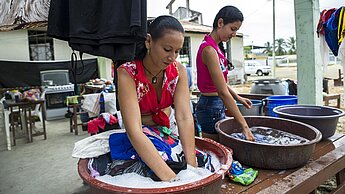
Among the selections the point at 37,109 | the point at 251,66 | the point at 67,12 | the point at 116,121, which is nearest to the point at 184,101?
the point at 67,12

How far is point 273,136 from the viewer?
183 cm

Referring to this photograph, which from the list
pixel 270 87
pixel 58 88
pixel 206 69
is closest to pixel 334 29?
pixel 270 87

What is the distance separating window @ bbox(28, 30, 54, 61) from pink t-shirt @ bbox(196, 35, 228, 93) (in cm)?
665

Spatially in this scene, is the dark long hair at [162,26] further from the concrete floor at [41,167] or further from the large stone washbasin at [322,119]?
the concrete floor at [41,167]

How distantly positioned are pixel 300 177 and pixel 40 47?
780 centimetres

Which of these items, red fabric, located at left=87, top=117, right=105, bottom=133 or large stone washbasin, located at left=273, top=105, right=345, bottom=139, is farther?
red fabric, located at left=87, top=117, right=105, bottom=133

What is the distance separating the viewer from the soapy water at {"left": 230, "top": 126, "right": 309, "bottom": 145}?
1642mm

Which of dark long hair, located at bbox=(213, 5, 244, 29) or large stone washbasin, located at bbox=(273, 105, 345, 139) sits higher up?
dark long hair, located at bbox=(213, 5, 244, 29)

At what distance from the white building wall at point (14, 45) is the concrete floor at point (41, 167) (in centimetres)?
288

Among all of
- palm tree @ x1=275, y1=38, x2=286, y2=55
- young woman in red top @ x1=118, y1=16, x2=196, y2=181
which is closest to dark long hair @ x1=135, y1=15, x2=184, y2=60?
young woman in red top @ x1=118, y1=16, x2=196, y2=181

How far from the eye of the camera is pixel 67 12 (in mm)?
1229

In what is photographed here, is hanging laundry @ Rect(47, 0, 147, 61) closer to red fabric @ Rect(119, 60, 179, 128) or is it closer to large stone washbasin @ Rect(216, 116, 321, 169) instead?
red fabric @ Rect(119, 60, 179, 128)

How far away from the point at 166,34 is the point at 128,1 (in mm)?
208

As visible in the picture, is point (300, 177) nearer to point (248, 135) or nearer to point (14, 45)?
point (248, 135)
